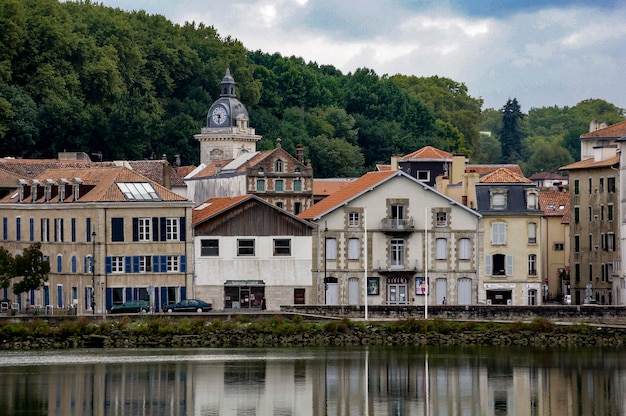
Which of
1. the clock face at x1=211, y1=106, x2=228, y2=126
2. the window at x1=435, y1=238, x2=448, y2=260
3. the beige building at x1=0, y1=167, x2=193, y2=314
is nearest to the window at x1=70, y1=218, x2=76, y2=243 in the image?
the beige building at x1=0, y1=167, x2=193, y2=314

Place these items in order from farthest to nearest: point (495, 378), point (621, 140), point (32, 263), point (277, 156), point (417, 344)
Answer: point (277, 156) → point (621, 140) → point (32, 263) → point (417, 344) → point (495, 378)

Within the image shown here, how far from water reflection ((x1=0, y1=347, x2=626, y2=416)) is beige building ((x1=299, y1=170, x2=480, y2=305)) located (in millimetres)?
16896

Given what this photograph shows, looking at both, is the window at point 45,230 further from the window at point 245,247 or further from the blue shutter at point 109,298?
the window at point 245,247

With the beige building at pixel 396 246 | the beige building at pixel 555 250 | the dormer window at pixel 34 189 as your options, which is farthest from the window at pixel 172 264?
the beige building at pixel 555 250

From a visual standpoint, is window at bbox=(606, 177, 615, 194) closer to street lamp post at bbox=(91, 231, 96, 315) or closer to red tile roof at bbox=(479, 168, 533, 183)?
red tile roof at bbox=(479, 168, 533, 183)

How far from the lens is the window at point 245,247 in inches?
4481

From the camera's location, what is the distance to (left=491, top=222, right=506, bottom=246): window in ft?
382

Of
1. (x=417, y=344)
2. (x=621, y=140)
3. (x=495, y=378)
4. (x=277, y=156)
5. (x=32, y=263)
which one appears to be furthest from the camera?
(x=277, y=156)

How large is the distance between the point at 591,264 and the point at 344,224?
1787 cm

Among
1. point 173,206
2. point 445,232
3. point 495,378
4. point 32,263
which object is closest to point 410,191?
point 445,232

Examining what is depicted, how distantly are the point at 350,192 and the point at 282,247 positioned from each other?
18.4 feet

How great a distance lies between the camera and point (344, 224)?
114875mm

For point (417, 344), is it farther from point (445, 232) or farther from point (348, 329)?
point (445, 232)

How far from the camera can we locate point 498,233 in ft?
382
